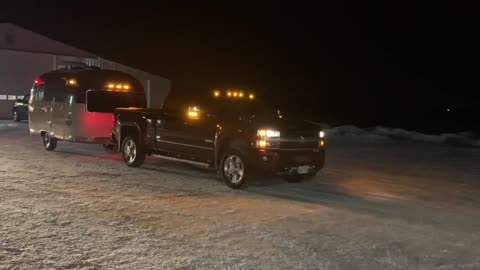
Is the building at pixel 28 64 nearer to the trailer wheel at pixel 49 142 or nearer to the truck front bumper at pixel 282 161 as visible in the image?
the trailer wheel at pixel 49 142

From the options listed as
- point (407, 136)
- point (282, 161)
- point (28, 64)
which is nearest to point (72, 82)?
point (282, 161)

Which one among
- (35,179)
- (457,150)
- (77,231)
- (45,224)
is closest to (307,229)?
(77,231)

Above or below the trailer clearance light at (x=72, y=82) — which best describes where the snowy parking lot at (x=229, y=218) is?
below

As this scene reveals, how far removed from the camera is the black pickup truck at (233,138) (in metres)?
10.1

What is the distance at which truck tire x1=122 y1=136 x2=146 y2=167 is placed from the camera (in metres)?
12.8

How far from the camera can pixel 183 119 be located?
11578 mm

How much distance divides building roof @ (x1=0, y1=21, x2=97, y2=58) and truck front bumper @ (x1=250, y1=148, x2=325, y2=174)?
2754cm

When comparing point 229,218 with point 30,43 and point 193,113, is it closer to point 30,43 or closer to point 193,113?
point 193,113

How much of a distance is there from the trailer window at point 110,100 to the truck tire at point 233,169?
203 inches

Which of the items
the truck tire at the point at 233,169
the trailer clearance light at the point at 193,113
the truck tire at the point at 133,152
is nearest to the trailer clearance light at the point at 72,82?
the truck tire at the point at 133,152

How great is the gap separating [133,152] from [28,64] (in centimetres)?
2445

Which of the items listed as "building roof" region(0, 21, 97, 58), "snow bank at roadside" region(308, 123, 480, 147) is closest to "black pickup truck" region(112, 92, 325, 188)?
"snow bank at roadside" region(308, 123, 480, 147)

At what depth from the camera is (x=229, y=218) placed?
772 cm

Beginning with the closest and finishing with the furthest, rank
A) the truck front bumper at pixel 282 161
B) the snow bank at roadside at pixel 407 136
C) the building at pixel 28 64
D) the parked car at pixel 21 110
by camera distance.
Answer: the truck front bumper at pixel 282 161, the snow bank at roadside at pixel 407 136, the parked car at pixel 21 110, the building at pixel 28 64
